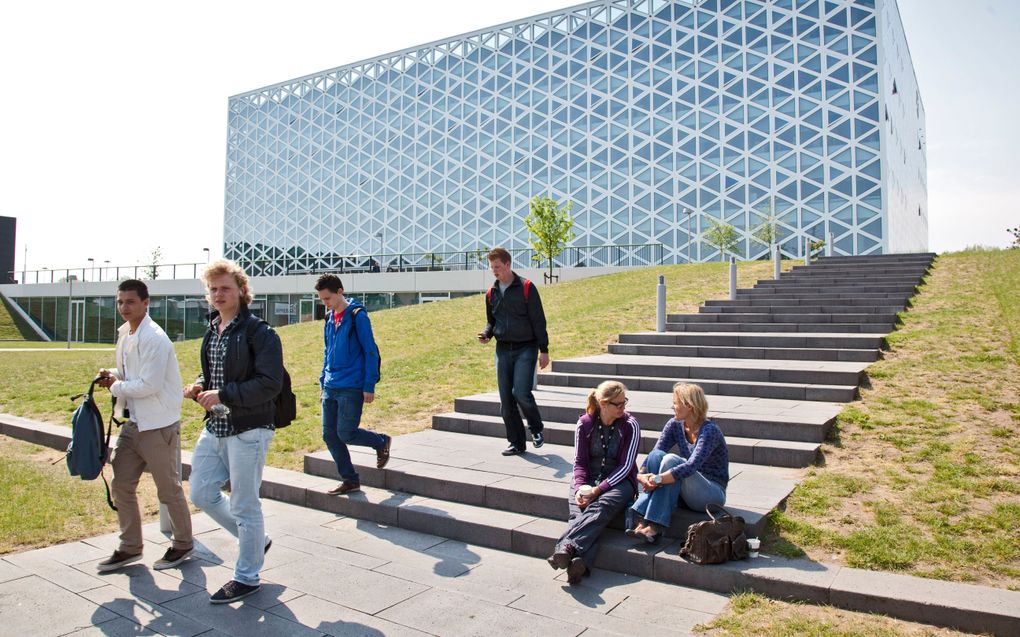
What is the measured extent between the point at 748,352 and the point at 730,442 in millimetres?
4606

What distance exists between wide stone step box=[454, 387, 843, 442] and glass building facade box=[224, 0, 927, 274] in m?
28.5

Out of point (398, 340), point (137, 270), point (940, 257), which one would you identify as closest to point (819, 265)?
point (940, 257)

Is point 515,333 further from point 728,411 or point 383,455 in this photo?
point 728,411

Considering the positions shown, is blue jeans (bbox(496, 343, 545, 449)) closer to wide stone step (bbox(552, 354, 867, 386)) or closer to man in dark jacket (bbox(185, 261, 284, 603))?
man in dark jacket (bbox(185, 261, 284, 603))

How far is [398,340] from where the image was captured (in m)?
17.2

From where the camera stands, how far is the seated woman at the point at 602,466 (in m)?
4.73

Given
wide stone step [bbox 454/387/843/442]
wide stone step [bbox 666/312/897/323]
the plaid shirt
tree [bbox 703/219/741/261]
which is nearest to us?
the plaid shirt

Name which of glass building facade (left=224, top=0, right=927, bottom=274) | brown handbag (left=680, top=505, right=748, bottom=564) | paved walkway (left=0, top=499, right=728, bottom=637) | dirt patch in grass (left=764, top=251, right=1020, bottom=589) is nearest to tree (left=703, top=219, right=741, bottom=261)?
glass building facade (left=224, top=0, right=927, bottom=274)

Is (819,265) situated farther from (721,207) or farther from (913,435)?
(721,207)

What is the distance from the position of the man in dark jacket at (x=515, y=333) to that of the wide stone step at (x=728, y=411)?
1.48 metres

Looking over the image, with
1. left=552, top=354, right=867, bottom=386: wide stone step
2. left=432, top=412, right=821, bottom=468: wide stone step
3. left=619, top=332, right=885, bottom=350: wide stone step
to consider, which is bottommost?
left=432, top=412, right=821, bottom=468: wide stone step

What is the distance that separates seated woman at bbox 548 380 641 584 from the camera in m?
4.73

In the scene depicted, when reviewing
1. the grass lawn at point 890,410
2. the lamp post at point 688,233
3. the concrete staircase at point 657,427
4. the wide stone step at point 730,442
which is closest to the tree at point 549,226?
the lamp post at point 688,233

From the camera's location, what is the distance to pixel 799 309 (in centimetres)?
1384
